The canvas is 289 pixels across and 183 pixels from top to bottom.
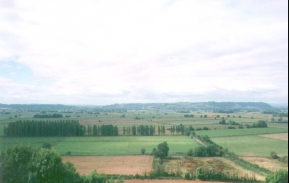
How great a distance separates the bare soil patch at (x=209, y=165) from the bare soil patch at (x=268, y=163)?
2648 mm

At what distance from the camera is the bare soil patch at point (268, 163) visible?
2879 centimetres

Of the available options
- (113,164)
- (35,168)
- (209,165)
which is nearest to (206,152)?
(209,165)

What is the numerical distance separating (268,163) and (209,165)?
7.07m

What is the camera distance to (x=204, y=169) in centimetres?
2602

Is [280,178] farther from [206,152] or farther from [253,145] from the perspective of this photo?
[253,145]

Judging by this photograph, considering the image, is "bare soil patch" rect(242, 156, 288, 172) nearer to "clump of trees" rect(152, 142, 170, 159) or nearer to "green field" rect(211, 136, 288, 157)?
"green field" rect(211, 136, 288, 157)

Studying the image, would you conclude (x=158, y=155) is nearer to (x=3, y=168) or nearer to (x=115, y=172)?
(x=115, y=172)

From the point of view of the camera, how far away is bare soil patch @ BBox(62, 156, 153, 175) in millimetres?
26469

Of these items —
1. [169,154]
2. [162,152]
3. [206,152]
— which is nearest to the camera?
[162,152]

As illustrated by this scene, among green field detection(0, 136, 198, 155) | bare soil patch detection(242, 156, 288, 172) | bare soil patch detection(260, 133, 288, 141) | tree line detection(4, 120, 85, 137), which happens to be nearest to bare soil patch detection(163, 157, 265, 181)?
bare soil patch detection(242, 156, 288, 172)

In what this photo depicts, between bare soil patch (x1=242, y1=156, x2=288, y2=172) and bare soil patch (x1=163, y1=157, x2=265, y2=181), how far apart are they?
8.69ft

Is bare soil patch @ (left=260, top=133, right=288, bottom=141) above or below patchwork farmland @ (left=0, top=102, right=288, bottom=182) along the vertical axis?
above

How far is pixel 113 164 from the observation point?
96.3ft

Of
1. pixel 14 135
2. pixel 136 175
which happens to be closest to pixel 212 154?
pixel 136 175
